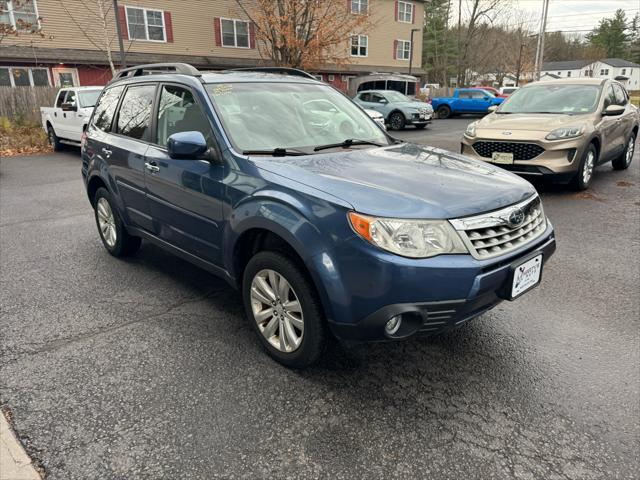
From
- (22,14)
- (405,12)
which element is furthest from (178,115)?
(405,12)

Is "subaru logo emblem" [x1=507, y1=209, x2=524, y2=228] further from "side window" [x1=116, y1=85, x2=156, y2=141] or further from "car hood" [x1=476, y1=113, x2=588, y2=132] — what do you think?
"car hood" [x1=476, y1=113, x2=588, y2=132]

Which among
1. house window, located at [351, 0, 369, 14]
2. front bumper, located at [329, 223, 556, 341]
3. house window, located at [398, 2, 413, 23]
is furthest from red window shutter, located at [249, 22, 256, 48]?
front bumper, located at [329, 223, 556, 341]

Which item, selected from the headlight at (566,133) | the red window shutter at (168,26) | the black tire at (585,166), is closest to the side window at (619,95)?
the black tire at (585,166)

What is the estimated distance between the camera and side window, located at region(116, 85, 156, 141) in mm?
3906

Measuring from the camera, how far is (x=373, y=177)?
272 cm

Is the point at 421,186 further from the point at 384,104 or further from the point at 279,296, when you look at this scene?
the point at 384,104

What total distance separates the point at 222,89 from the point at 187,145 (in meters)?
0.70

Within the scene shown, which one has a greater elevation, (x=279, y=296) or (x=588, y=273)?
(x=279, y=296)

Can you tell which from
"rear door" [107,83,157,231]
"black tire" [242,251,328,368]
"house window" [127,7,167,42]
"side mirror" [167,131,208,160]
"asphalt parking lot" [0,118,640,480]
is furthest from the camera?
"house window" [127,7,167,42]

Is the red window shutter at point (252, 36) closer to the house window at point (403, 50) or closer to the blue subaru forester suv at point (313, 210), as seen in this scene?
the house window at point (403, 50)

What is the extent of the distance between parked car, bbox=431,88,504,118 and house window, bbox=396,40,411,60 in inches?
362

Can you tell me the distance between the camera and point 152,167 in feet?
12.1

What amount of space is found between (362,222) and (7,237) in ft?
17.1

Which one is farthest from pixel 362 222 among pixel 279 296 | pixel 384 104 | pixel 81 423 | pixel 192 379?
pixel 384 104
